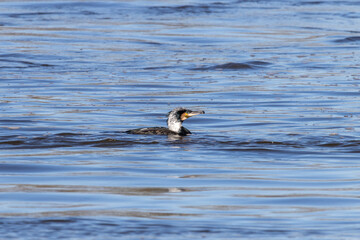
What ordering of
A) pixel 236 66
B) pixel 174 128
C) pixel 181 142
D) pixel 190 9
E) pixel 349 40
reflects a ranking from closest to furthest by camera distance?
1. pixel 181 142
2. pixel 174 128
3. pixel 236 66
4. pixel 349 40
5. pixel 190 9

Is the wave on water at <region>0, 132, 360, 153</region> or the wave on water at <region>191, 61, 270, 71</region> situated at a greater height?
the wave on water at <region>191, 61, 270, 71</region>

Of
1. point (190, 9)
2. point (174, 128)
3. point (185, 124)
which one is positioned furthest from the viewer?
point (190, 9)

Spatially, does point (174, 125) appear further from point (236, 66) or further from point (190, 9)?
point (190, 9)

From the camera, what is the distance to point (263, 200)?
9.45 m

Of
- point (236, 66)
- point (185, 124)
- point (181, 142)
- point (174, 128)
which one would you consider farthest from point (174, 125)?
point (236, 66)

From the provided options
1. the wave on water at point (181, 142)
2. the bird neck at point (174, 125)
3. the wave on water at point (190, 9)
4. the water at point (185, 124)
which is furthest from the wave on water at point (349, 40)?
the wave on water at point (181, 142)

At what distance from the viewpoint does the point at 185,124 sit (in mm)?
16688

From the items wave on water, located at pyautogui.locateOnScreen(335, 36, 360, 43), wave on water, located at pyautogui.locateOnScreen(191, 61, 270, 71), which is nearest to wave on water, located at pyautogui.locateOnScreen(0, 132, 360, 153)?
wave on water, located at pyautogui.locateOnScreen(191, 61, 270, 71)

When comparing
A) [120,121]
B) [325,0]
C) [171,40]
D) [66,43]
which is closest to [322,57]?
[171,40]

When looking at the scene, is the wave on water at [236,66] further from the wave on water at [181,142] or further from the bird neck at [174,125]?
the wave on water at [181,142]

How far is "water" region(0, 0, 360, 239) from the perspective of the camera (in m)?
8.62

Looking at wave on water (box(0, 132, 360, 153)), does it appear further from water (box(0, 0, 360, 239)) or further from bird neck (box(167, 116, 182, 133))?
bird neck (box(167, 116, 182, 133))

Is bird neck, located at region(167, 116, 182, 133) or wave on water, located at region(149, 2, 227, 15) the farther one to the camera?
wave on water, located at region(149, 2, 227, 15)

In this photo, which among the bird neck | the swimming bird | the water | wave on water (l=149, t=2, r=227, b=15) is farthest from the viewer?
wave on water (l=149, t=2, r=227, b=15)
